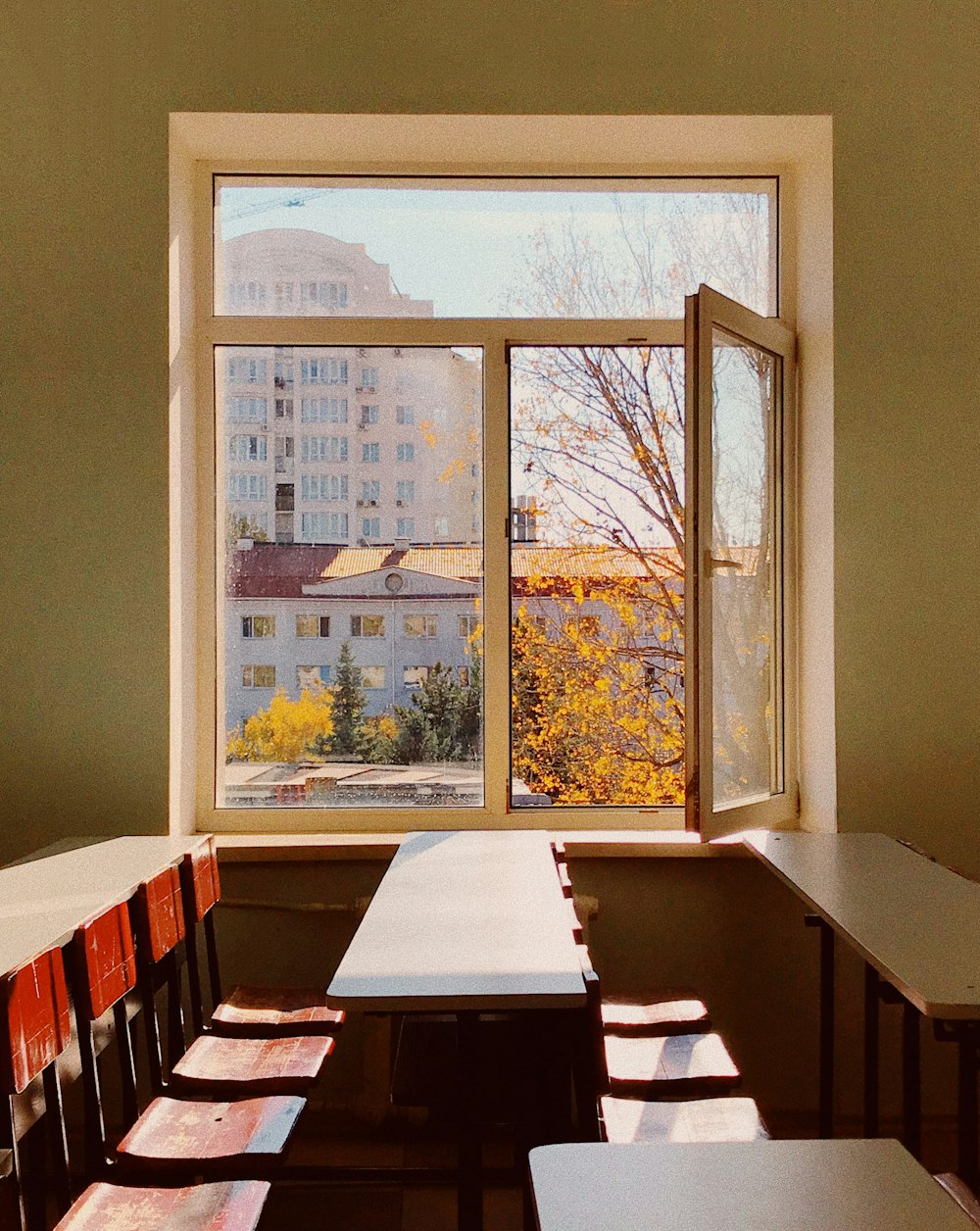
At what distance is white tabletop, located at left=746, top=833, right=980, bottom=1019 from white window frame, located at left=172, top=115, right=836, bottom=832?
549 mm

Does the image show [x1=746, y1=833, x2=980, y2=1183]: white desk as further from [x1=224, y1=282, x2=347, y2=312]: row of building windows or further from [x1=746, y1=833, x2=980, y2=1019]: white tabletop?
[x1=224, y1=282, x2=347, y2=312]: row of building windows

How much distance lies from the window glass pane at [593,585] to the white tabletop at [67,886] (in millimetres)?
1187

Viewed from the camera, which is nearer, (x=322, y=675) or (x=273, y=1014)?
(x=273, y=1014)

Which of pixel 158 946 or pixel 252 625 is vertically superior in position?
pixel 252 625

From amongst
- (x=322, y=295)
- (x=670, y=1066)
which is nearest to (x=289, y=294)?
(x=322, y=295)

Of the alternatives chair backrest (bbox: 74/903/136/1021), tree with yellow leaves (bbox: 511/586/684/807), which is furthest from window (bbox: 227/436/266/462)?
chair backrest (bbox: 74/903/136/1021)

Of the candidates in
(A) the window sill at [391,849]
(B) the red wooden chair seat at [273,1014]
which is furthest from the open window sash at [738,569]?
(B) the red wooden chair seat at [273,1014]

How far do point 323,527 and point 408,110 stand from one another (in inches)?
50.9

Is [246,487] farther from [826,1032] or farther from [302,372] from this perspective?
[826,1032]

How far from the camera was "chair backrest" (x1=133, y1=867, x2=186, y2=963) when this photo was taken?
8.00 ft

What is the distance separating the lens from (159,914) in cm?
252

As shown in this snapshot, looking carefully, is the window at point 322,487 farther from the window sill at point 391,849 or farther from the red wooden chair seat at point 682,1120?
the red wooden chair seat at point 682,1120

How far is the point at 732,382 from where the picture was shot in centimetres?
323

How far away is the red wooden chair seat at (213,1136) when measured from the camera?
2.01 m
